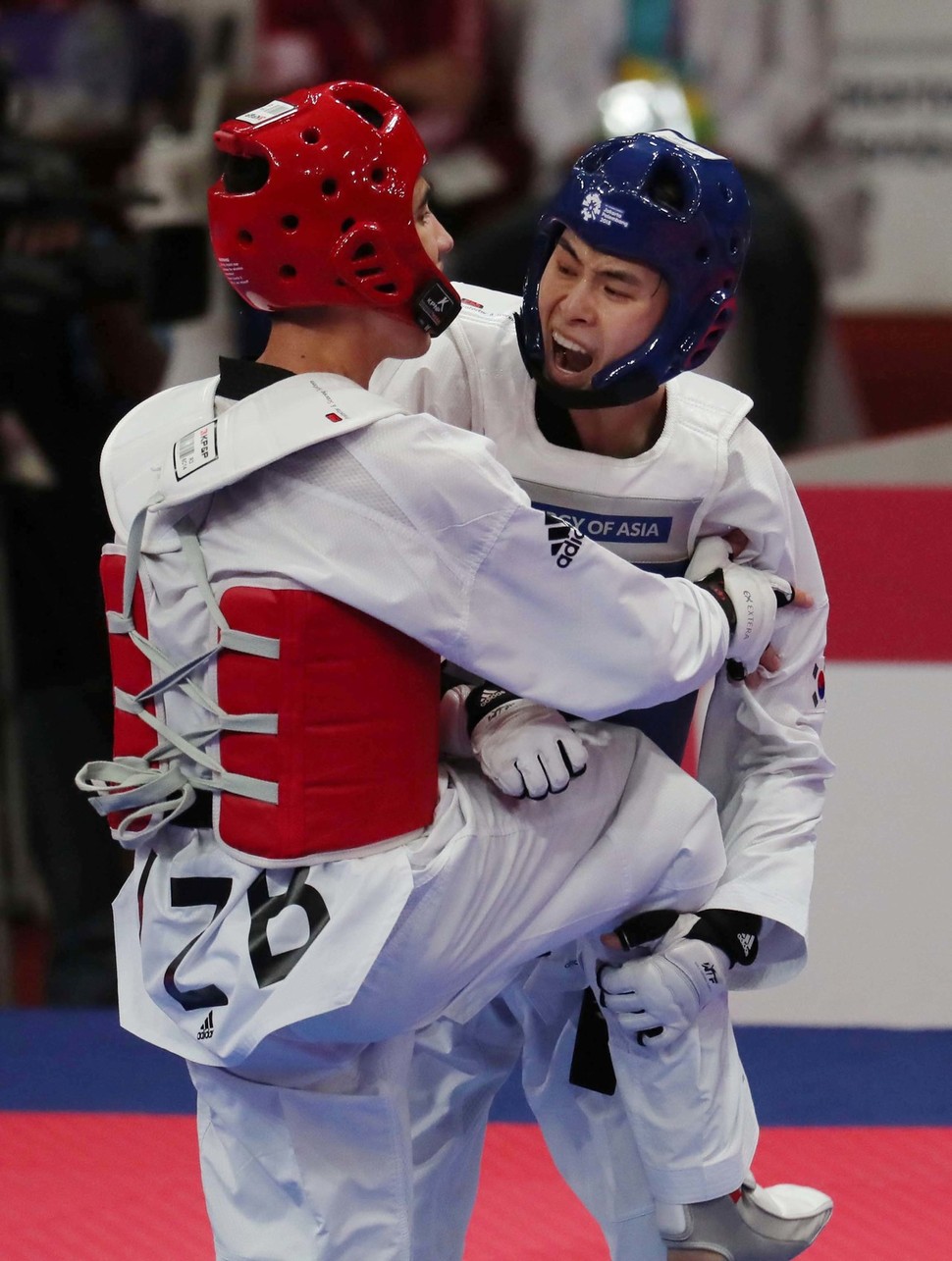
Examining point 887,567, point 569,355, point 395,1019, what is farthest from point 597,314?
point 887,567

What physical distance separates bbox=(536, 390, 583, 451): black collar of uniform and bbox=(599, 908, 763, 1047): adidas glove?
2.18 feet

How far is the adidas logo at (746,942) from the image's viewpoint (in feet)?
7.73

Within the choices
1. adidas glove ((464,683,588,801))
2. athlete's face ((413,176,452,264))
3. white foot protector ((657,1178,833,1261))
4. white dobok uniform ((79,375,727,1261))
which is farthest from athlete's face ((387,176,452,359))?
white foot protector ((657,1178,833,1261))

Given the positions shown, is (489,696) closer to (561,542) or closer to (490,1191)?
(561,542)

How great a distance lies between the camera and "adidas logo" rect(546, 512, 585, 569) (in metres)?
2.04

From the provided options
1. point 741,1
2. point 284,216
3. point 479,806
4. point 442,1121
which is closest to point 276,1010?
point 479,806

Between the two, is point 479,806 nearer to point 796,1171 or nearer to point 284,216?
point 284,216

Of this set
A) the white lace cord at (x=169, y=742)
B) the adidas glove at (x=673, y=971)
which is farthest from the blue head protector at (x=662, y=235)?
the adidas glove at (x=673, y=971)

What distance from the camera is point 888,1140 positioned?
343 cm

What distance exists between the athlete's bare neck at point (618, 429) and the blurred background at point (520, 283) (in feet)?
4.21

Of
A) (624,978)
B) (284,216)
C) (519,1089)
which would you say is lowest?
(519,1089)

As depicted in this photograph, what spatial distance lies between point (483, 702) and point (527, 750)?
0.16 metres

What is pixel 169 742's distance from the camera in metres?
2.11

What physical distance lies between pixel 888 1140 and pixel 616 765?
5.05ft
